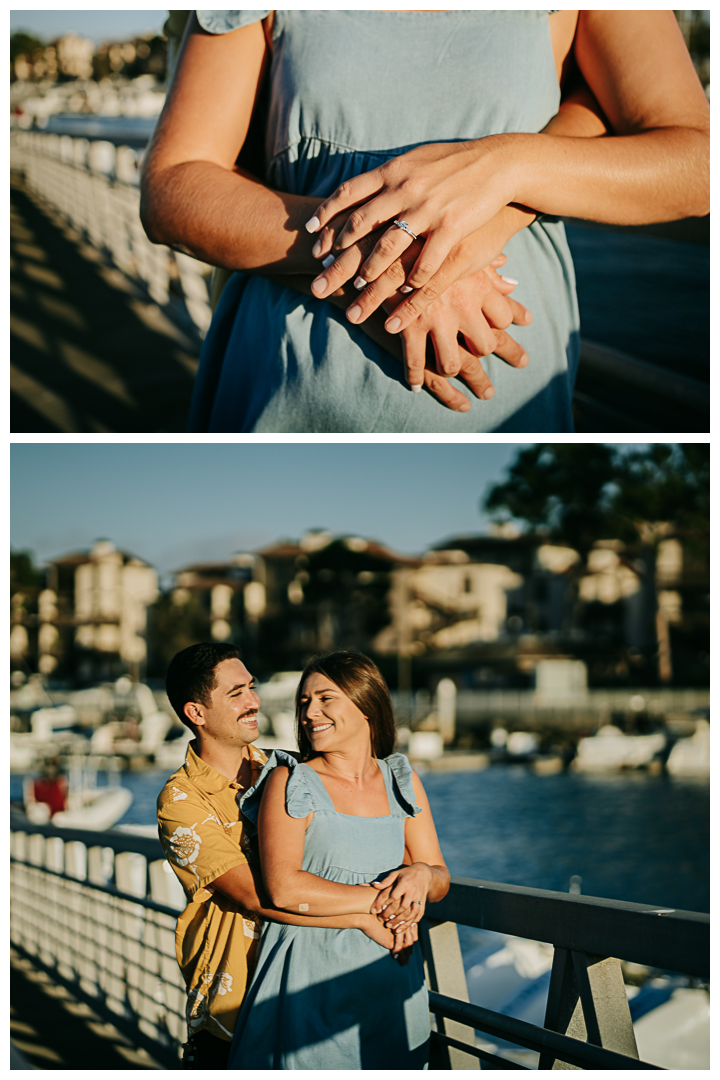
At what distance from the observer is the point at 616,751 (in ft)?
117

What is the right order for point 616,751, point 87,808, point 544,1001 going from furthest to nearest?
point 616,751
point 87,808
point 544,1001

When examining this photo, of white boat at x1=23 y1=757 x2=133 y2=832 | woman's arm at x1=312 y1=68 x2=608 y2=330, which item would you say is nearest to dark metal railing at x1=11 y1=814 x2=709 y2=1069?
woman's arm at x1=312 y1=68 x2=608 y2=330

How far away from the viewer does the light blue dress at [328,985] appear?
1.40 metres

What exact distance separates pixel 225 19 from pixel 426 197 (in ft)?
1.30

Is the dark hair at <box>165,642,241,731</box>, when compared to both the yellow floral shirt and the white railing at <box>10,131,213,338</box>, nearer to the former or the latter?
the yellow floral shirt

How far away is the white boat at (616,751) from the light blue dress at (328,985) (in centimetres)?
3609

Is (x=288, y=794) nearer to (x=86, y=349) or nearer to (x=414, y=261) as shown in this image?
(x=414, y=261)

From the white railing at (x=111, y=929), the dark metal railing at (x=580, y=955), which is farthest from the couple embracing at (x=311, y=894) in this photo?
the white railing at (x=111, y=929)

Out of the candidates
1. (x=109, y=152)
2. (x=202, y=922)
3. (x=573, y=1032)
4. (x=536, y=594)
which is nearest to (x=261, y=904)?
(x=202, y=922)

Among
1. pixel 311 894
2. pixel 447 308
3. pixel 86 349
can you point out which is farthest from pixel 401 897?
pixel 86 349

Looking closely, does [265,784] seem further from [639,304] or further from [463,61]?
[639,304]

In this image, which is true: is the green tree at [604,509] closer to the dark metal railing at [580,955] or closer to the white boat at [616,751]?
the white boat at [616,751]

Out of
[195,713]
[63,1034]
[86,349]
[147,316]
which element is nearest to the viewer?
[195,713]

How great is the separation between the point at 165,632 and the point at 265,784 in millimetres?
41054
